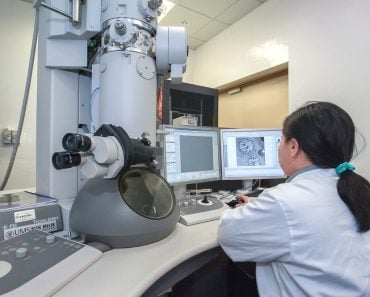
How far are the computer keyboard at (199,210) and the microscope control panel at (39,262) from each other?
1.35ft

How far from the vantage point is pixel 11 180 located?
7.33 ft

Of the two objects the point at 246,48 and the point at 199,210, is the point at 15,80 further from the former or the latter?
the point at 246,48

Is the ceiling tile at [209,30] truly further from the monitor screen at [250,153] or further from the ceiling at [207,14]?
the monitor screen at [250,153]

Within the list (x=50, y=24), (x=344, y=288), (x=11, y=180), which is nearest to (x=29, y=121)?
(x=11, y=180)

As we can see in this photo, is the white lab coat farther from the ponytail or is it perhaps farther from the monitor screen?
the monitor screen

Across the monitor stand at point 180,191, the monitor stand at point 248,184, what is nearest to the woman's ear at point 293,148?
the monitor stand at point 180,191

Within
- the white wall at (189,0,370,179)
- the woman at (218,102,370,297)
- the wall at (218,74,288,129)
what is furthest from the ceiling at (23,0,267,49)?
the woman at (218,102,370,297)

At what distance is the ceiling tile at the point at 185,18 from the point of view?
2.97 m

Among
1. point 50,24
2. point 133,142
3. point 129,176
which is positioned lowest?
point 129,176

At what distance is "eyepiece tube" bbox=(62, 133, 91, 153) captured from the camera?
605mm

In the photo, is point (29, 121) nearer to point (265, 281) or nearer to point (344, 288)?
point (265, 281)

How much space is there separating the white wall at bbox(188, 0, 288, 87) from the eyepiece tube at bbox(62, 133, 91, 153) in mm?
2374

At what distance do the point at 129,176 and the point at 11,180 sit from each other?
1943 mm

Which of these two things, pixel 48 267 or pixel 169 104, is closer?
pixel 48 267
